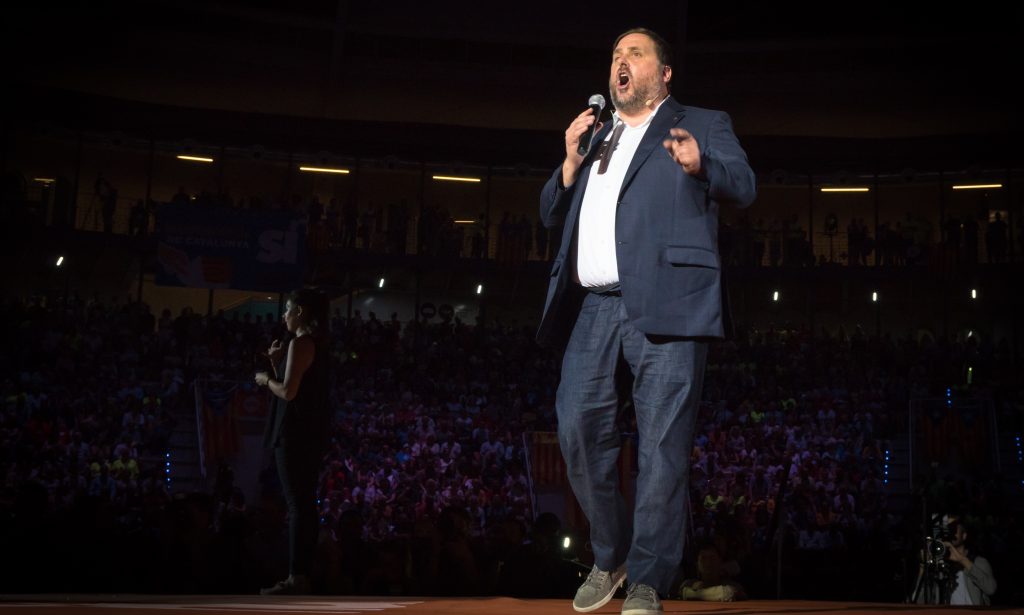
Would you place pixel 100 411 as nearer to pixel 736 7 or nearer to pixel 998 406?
pixel 998 406

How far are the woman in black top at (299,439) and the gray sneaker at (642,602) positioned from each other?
2.84 meters

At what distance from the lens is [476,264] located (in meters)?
26.3

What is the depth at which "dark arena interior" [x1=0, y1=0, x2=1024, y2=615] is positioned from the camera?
53.2 ft

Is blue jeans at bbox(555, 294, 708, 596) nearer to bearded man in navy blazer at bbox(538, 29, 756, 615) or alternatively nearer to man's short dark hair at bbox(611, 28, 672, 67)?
bearded man in navy blazer at bbox(538, 29, 756, 615)

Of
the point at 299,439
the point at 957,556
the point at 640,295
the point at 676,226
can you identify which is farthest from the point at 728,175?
the point at 957,556

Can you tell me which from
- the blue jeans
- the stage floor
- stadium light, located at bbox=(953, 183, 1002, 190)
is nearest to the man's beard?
the blue jeans

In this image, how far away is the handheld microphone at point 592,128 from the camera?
3512 millimetres

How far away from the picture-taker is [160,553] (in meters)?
6.64

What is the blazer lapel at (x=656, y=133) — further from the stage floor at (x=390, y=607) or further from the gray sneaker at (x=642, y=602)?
the stage floor at (x=390, y=607)

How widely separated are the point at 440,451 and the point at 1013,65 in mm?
19038

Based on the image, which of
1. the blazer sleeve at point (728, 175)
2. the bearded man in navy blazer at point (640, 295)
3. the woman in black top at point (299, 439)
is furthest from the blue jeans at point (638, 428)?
the woman in black top at point (299, 439)

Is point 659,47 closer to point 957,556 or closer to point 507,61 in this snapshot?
point 957,556

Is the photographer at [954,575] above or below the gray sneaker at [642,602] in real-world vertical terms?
below

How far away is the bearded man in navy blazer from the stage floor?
0.25 metres
